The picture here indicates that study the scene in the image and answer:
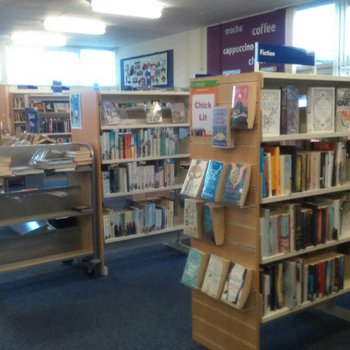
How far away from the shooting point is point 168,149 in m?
4.84

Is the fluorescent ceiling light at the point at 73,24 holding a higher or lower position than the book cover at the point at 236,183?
higher

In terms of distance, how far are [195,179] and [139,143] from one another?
6.25ft

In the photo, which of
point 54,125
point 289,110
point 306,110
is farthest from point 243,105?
point 54,125

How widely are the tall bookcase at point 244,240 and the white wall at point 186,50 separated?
6.13m

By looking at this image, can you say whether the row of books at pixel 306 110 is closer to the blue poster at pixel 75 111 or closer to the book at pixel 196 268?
the book at pixel 196 268

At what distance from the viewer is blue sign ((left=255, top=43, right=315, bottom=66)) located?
104 inches

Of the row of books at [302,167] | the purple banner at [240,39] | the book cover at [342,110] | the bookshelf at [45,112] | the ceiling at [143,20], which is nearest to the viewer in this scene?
the row of books at [302,167]

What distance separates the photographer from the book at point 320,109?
2.90 meters

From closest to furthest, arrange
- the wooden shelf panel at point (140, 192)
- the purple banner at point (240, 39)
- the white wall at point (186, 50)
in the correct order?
1. the wooden shelf panel at point (140, 192)
2. the purple banner at point (240, 39)
3. the white wall at point (186, 50)

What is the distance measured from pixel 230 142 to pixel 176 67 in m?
Result: 7.39

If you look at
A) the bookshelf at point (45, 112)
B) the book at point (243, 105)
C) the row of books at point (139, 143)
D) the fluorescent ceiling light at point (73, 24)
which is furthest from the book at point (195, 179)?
the bookshelf at point (45, 112)

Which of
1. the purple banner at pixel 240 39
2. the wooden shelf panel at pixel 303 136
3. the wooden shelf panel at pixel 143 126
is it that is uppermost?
the purple banner at pixel 240 39

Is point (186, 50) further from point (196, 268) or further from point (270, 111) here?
point (196, 268)

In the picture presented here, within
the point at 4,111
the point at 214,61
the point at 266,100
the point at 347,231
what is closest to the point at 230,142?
the point at 266,100
